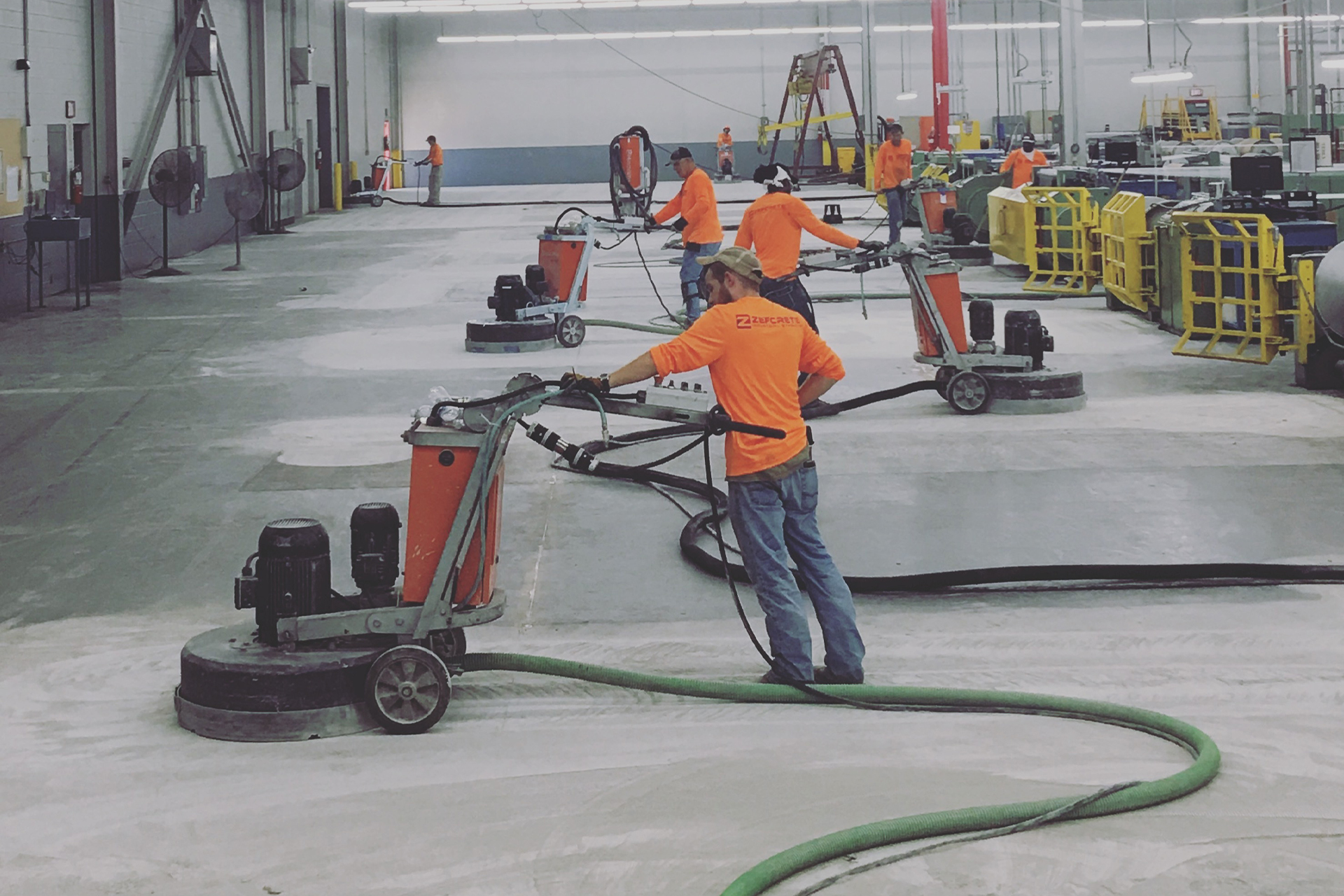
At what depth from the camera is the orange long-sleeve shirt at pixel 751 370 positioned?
5.37m

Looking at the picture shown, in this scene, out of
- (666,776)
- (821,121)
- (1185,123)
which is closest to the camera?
(666,776)

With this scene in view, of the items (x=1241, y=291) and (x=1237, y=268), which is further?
(x=1241, y=291)

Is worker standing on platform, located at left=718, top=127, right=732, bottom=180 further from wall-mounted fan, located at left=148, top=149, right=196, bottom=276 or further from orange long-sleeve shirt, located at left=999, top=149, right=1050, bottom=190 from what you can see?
wall-mounted fan, located at left=148, top=149, right=196, bottom=276

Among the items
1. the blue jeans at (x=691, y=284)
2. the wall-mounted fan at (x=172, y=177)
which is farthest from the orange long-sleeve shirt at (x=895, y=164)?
the wall-mounted fan at (x=172, y=177)

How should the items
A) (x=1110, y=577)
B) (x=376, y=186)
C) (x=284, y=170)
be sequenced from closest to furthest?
(x=1110, y=577), (x=284, y=170), (x=376, y=186)

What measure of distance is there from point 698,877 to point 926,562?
362 cm

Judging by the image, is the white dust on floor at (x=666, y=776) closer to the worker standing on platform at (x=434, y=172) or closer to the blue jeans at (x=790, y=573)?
the blue jeans at (x=790, y=573)

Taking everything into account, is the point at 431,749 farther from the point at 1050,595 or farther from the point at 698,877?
the point at 1050,595

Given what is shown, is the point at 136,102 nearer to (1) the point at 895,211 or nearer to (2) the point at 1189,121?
(1) the point at 895,211

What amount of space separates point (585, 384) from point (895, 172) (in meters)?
20.0

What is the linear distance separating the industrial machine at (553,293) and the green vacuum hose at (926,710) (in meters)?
8.84

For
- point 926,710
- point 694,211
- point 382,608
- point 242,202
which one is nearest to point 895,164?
point 694,211

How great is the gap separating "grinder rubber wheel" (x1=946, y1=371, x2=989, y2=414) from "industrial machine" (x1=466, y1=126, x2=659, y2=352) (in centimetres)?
446

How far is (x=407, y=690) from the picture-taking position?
504 cm
